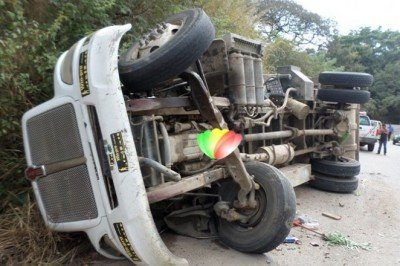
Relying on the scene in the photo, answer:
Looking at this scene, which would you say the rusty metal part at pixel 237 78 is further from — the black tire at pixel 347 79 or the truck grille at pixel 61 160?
the black tire at pixel 347 79

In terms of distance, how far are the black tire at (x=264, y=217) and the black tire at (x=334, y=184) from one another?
3.35 metres

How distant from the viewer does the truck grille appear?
2420 millimetres

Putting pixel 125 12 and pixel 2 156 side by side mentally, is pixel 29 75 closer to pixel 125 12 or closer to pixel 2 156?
pixel 2 156

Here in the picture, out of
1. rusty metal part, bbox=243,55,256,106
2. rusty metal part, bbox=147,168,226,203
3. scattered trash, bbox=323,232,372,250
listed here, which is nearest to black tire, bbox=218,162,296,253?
rusty metal part, bbox=147,168,226,203

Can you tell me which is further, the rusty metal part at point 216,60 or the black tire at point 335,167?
the black tire at point 335,167

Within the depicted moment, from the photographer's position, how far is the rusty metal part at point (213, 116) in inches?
108

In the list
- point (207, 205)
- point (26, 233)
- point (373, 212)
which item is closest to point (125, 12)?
point (207, 205)

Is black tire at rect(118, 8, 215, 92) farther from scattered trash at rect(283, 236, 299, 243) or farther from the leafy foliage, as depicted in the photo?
the leafy foliage

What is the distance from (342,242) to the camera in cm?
418

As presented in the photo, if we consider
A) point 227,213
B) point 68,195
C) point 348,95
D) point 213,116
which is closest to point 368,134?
point 348,95

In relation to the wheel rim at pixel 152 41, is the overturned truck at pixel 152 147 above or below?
below

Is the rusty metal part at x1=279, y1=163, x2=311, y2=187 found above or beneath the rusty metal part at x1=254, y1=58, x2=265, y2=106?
beneath

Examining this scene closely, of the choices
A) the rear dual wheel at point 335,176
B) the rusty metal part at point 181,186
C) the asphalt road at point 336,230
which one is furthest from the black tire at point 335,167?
the rusty metal part at point 181,186

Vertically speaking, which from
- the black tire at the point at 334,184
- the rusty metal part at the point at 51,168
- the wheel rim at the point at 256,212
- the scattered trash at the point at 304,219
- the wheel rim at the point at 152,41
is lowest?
the black tire at the point at 334,184
